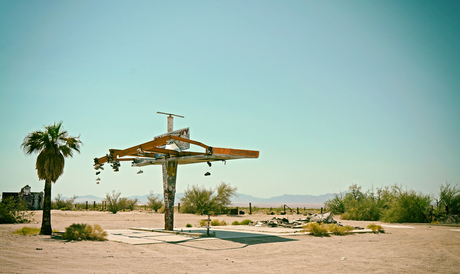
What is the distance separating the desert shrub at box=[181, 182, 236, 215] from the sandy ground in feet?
77.6

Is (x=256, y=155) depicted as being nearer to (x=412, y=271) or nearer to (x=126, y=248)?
(x=126, y=248)

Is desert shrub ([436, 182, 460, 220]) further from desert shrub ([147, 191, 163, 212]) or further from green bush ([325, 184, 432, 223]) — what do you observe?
desert shrub ([147, 191, 163, 212])

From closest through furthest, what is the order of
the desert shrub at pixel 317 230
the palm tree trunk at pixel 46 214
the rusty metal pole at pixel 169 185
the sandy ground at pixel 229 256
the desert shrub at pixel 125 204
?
the sandy ground at pixel 229 256 → the palm tree trunk at pixel 46 214 → the desert shrub at pixel 317 230 → the rusty metal pole at pixel 169 185 → the desert shrub at pixel 125 204

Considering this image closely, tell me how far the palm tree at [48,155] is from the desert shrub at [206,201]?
22.7 meters

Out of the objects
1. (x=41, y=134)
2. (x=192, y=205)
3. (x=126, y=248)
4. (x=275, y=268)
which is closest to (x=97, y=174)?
(x=41, y=134)

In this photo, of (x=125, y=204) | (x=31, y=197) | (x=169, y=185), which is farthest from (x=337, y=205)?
(x=31, y=197)

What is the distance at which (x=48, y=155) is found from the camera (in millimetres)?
14359

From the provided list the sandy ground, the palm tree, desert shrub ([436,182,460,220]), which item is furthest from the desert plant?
the palm tree

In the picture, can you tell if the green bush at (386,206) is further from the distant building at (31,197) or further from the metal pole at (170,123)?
the distant building at (31,197)

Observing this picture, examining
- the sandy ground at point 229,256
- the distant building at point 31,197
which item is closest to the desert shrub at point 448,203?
the sandy ground at point 229,256

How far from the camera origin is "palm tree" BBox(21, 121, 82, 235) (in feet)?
46.1

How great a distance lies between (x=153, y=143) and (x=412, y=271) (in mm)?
9439

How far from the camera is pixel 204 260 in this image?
9133 mm

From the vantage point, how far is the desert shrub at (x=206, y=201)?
3672cm
